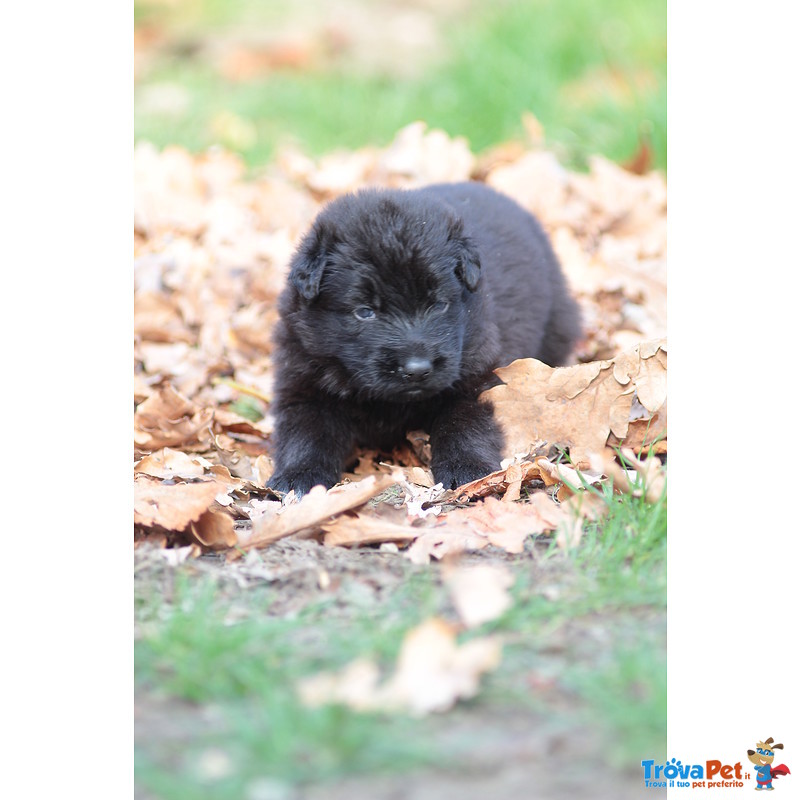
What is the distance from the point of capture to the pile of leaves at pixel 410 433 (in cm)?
288

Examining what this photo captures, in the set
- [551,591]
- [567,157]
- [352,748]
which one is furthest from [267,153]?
[352,748]

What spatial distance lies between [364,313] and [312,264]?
0.82 ft

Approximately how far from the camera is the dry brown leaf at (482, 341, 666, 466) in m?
3.49

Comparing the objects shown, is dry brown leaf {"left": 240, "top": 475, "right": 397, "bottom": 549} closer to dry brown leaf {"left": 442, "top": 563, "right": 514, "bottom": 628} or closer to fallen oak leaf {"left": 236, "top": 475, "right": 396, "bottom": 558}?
fallen oak leaf {"left": 236, "top": 475, "right": 396, "bottom": 558}

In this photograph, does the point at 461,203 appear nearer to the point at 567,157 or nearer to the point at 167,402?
the point at 167,402

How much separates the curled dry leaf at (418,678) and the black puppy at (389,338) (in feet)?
4.69

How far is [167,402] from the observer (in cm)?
415

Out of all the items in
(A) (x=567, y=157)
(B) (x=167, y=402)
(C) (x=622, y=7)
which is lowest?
(B) (x=167, y=402)

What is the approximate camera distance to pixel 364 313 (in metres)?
3.49

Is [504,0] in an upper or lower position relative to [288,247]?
upper

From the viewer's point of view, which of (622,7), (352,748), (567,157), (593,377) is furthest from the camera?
(622,7)

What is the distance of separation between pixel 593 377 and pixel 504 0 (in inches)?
284
